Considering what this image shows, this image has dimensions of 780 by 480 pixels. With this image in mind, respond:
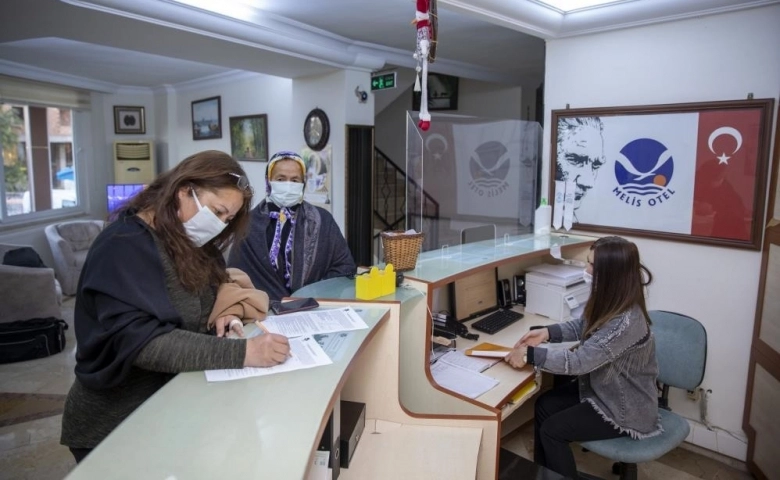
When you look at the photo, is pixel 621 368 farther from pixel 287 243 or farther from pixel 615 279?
pixel 287 243

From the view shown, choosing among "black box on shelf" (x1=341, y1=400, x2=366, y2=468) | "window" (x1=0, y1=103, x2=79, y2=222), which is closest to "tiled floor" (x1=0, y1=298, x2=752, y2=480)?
"black box on shelf" (x1=341, y1=400, x2=366, y2=468)

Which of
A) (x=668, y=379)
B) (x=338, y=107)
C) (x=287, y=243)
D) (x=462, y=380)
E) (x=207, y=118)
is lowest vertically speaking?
(x=668, y=379)

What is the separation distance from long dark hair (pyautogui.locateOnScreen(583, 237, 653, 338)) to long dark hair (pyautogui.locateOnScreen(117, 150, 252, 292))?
144 centimetres

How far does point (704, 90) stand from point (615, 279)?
1446 mm

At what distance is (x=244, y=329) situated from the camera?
1384 mm

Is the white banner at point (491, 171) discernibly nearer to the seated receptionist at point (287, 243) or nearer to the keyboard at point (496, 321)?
the keyboard at point (496, 321)

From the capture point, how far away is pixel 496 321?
2.74 meters

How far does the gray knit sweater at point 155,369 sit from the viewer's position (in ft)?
3.50

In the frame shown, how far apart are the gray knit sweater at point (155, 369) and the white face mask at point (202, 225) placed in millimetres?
107

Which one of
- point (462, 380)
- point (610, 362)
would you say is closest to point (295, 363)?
point (462, 380)

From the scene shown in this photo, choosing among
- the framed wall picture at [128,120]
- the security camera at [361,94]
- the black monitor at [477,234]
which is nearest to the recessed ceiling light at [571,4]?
the black monitor at [477,234]

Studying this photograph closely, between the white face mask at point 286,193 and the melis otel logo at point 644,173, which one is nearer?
the white face mask at point 286,193

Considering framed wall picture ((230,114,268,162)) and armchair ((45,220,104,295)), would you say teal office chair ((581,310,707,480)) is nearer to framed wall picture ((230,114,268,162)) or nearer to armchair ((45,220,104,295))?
framed wall picture ((230,114,268,162))

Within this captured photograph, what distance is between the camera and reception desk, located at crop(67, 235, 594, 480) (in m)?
0.82
